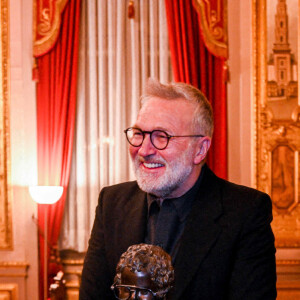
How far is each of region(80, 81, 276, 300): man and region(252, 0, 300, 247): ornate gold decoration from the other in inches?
117

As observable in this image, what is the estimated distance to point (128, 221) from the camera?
1734 mm

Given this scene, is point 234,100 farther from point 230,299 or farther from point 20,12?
point 230,299

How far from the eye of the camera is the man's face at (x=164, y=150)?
5.03ft

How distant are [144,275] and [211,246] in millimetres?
575

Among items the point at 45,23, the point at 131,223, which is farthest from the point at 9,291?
the point at 131,223

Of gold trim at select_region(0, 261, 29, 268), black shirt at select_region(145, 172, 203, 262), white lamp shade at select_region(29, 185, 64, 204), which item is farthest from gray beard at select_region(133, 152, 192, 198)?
gold trim at select_region(0, 261, 29, 268)

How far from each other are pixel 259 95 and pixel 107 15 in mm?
1818

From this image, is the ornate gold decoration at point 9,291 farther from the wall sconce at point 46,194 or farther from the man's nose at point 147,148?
the man's nose at point 147,148

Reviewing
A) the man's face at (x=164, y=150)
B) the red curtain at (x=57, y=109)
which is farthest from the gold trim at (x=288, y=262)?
the man's face at (x=164, y=150)

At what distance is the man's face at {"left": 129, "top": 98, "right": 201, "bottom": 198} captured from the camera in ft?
5.03

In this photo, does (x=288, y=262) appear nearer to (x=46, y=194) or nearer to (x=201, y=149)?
(x=46, y=194)

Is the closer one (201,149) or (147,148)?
(147,148)

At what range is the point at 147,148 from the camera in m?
1.50

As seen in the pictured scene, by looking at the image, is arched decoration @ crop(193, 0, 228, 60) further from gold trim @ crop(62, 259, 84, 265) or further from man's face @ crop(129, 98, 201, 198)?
man's face @ crop(129, 98, 201, 198)
